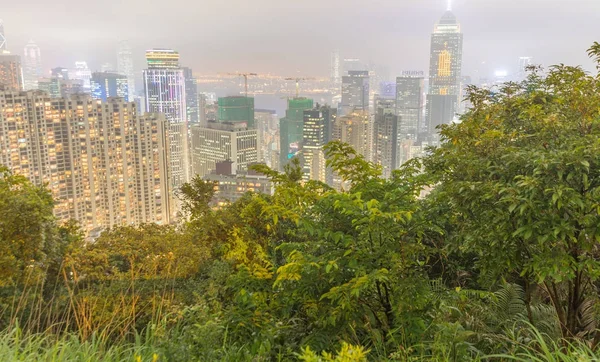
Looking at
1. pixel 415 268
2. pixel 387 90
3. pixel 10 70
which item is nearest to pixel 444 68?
pixel 387 90

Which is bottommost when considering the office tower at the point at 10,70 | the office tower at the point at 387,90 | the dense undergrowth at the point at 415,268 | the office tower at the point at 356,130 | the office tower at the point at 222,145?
the office tower at the point at 222,145

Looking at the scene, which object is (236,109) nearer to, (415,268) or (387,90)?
(387,90)

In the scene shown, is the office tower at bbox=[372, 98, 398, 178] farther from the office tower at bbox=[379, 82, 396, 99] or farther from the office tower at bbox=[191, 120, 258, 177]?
the office tower at bbox=[379, 82, 396, 99]

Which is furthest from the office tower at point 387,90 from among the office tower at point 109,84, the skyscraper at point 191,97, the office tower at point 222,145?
the office tower at point 109,84

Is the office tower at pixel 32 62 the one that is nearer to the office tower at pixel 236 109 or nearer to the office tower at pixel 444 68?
the office tower at pixel 236 109

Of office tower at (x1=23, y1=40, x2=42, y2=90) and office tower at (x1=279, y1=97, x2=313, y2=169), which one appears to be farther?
office tower at (x1=23, y1=40, x2=42, y2=90)

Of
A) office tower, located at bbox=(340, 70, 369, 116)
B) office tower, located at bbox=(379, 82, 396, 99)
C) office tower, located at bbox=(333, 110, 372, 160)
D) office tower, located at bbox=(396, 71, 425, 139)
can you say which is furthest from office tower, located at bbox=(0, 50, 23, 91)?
office tower, located at bbox=(379, 82, 396, 99)
